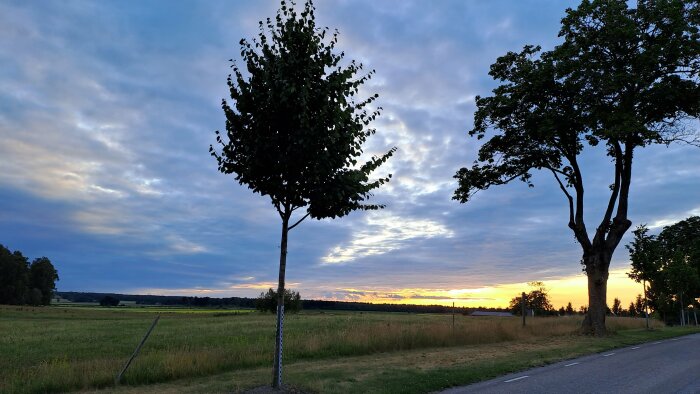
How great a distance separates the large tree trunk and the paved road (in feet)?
36.6

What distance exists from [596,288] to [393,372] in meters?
20.0

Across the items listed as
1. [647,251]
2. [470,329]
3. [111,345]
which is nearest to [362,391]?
[470,329]

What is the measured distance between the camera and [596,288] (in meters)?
28.2

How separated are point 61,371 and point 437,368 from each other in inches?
386

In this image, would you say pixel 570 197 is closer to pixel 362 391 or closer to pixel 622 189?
pixel 622 189

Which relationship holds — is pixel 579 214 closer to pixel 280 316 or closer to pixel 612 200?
pixel 612 200

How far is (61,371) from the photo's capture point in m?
12.0

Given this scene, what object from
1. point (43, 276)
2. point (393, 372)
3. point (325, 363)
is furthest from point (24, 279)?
point (393, 372)

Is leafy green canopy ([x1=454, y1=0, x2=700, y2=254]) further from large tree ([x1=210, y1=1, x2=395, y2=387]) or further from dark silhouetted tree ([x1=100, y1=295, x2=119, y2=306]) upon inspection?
dark silhouetted tree ([x1=100, y1=295, x2=119, y2=306])

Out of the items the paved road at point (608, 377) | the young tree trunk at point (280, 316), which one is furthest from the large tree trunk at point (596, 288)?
the young tree trunk at point (280, 316)

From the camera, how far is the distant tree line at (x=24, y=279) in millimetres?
111938

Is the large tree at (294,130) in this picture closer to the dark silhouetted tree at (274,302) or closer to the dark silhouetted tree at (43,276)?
the dark silhouetted tree at (274,302)

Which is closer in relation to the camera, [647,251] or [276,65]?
[276,65]

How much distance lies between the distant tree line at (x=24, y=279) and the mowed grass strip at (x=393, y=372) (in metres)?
124
